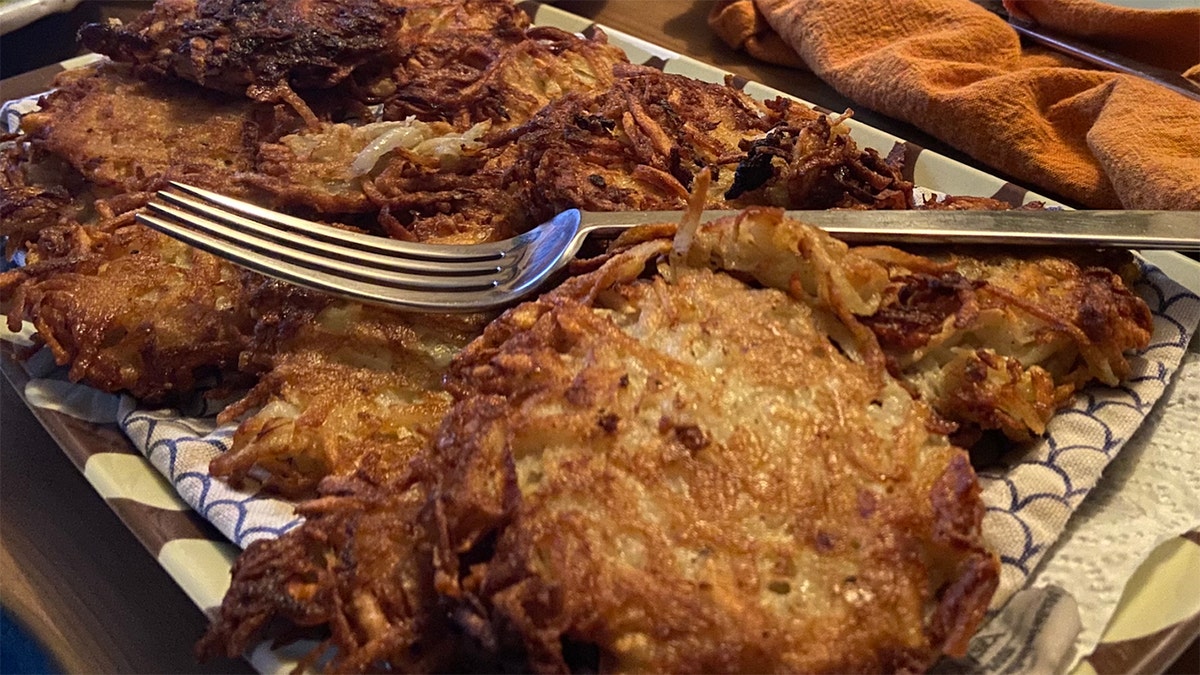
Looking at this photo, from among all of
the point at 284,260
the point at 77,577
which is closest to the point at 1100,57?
the point at 284,260

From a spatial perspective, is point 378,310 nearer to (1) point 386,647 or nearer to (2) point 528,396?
(2) point 528,396

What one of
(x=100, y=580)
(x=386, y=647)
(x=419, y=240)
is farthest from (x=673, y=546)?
(x=100, y=580)

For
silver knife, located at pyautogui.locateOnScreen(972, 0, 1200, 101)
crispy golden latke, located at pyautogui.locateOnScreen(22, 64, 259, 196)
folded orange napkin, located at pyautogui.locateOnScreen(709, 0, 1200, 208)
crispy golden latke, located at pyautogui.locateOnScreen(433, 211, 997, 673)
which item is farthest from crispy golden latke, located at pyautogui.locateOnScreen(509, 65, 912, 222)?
silver knife, located at pyautogui.locateOnScreen(972, 0, 1200, 101)

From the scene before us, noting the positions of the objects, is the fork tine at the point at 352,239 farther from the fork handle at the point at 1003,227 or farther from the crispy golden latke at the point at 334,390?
the fork handle at the point at 1003,227

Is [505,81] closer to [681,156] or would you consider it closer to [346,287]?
[681,156]

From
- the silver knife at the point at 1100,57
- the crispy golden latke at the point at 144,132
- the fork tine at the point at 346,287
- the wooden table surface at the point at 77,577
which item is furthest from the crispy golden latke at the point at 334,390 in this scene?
the silver knife at the point at 1100,57
